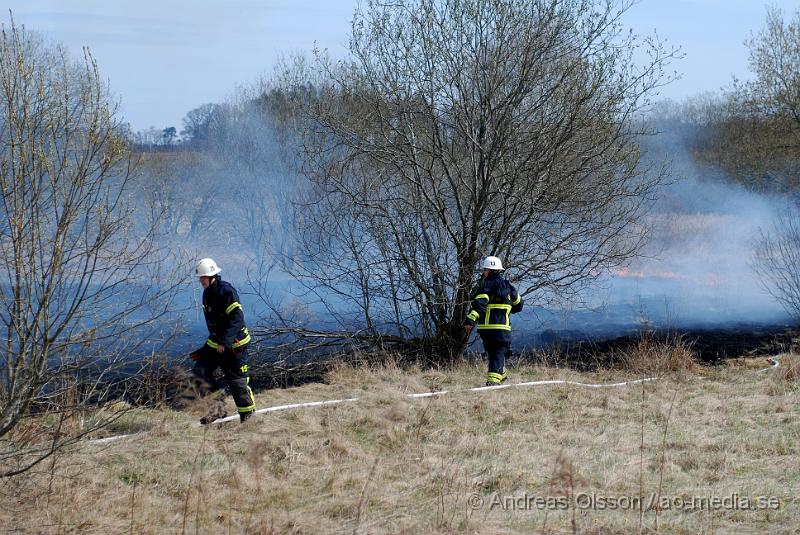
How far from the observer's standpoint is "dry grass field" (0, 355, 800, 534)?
4.92m

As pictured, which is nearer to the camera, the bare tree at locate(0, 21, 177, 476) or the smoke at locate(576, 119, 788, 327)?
the bare tree at locate(0, 21, 177, 476)

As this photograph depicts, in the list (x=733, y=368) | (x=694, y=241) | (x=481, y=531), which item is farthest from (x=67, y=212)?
(x=694, y=241)

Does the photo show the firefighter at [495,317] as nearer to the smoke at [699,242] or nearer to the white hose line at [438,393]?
the white hose line at [438,393]

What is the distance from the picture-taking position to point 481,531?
15.4 feet

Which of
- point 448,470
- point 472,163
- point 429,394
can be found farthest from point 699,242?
point 448,470

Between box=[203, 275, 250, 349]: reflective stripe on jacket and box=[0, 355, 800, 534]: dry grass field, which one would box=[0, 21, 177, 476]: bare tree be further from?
box=[203, 275, 250, 349]: reflective stripe on jacket

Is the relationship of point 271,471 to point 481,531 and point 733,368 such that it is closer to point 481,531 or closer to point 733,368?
point 481,531

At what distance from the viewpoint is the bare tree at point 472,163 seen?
11.3 m

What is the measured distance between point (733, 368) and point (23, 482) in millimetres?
9407

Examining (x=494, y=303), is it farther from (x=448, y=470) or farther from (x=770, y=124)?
(x=770, y=124)

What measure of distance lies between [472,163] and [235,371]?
559 cm

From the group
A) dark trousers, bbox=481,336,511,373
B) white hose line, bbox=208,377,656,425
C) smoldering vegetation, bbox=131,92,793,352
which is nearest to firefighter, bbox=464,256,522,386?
dark trousers, bbox=481,336,511,373

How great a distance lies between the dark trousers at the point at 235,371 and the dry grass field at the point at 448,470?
0.84 feet

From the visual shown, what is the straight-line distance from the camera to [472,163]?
11.8 m
